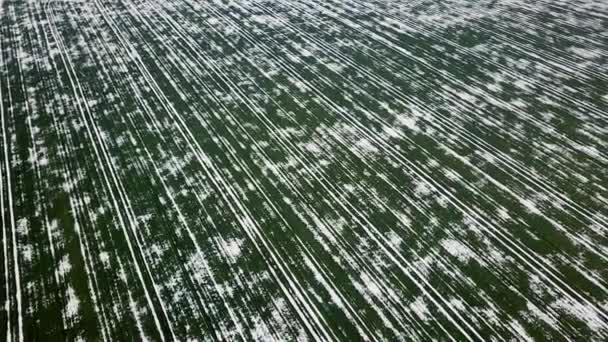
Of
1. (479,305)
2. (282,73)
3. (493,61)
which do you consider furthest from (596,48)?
(479,305)

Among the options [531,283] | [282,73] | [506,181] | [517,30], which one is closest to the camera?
[531,283]

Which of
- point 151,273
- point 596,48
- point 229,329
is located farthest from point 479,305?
point 596,48

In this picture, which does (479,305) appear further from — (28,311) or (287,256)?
(28,311)

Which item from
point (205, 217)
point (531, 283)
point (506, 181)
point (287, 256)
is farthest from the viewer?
point (506, 181)

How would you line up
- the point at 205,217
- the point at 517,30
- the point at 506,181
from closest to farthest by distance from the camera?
1. the point at 205,217
2. the point at 506,181
3. the point at 517,30

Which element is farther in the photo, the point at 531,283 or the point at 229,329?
the point at 531,283

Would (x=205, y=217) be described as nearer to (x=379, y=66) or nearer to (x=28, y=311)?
(x=28, y=311)
